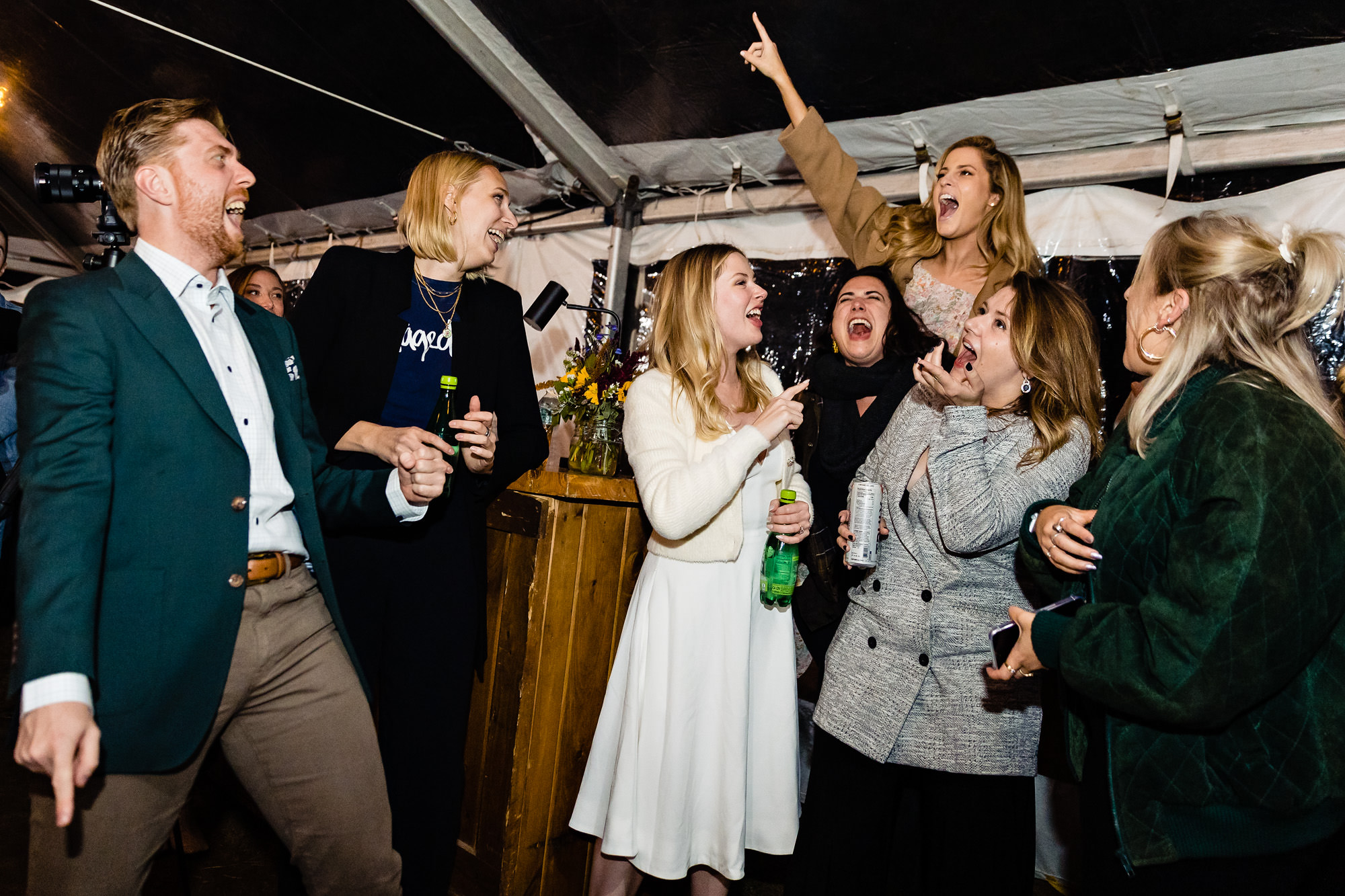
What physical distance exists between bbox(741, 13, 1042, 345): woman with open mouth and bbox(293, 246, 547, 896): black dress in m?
1.61

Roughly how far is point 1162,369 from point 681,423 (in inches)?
48.2

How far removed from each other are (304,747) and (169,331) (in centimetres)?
82

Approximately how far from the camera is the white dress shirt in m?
1.58

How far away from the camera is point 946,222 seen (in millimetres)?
2961

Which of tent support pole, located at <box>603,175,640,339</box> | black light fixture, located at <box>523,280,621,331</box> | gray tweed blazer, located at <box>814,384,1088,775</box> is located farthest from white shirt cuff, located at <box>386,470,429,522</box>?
tent support pole, located at <box>603,175,640,339</box>

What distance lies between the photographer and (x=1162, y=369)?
1557mm

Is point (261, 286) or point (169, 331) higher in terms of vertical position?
point (261, 286)

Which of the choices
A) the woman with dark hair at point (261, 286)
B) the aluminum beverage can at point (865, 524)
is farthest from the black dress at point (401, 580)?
the woman with dark hair at point (261, 286)

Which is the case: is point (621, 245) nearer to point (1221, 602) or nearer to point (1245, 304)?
point (1245, 304)

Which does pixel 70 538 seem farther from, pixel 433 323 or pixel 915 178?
pixel 915 178

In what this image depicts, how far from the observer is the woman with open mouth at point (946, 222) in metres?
2.91

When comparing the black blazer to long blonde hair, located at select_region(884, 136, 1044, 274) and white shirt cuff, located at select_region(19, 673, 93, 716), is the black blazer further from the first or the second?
long blonde hair, located at select_region(884, 136, 1044, 274)

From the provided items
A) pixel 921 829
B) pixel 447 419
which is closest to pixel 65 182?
pixel 447 419

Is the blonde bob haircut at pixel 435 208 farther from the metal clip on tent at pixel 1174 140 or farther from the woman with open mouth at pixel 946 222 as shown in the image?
the metal clip on tent at pixel 1174 140
